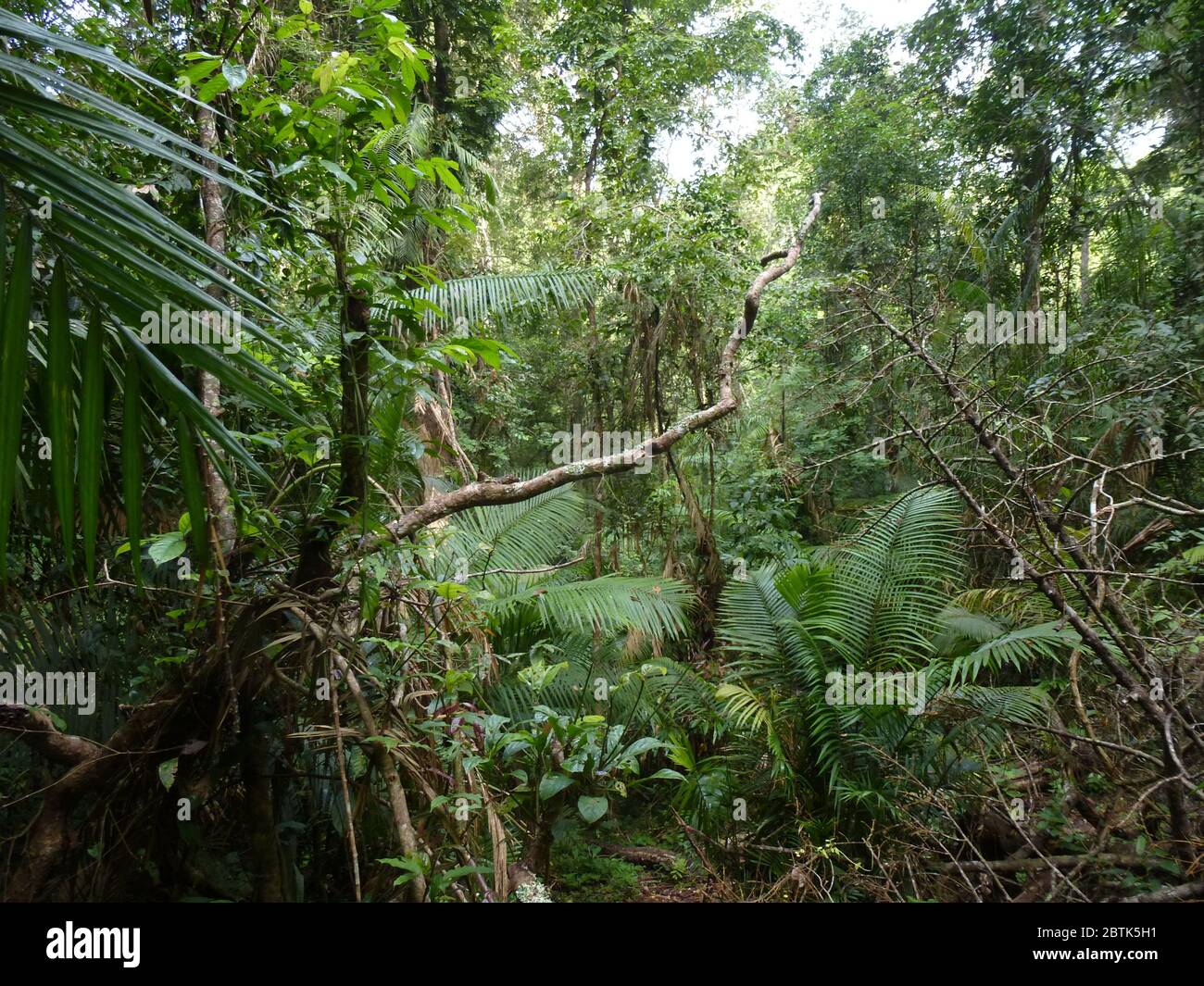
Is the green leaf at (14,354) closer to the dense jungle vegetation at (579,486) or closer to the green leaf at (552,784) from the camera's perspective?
the dense jungle vegetation at (579,486)

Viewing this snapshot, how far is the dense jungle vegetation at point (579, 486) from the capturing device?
1665mm

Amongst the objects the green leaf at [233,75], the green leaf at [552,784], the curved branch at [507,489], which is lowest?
the green leaf at [552,784]

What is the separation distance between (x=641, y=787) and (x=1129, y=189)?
5.69 metres

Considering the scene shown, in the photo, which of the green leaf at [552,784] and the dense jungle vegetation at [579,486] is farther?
the green leaf at [552,784]

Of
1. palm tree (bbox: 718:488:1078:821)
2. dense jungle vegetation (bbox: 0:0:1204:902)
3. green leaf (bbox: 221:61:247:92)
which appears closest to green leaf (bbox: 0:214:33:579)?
dense jungle vegetation (bbox: 0:0:1204:902)

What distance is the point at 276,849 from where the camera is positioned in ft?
6.30

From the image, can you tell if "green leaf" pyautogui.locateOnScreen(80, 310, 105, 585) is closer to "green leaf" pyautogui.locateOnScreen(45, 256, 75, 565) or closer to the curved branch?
"green leaf" pyautogui.locateOnScreen(45, 256, 75, 565)

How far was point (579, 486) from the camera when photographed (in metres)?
5.70

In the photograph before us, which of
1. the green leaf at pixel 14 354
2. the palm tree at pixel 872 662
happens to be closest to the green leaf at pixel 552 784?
the palm tree at pixel 872 662

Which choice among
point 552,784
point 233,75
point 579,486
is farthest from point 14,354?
point 579,486

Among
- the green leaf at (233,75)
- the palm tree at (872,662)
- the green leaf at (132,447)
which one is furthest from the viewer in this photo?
the palm tree at (872,662)

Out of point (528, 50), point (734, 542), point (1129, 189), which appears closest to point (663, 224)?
point (528, 50)

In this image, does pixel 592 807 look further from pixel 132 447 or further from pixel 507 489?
pixel 132 447
